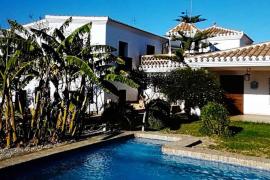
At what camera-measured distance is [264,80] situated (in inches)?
907

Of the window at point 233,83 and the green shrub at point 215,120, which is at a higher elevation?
the window at point 233,83

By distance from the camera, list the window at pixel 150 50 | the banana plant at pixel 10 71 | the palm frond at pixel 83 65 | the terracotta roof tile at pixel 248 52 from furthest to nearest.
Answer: the window at pixel 150 50 < the terracotta roof tile at pixel 248 52 < the palm frond at pixel 83 65 < the banana plant at pixel 10 71

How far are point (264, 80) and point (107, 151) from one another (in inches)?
561

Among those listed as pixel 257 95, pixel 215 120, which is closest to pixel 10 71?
pixel 215 120

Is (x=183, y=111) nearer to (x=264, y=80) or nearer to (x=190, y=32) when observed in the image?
(x=264, y=80)

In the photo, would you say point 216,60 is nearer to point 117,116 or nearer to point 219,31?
point 117,116

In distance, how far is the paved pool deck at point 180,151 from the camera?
1045 centimetres

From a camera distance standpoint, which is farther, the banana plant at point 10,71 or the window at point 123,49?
the window at point 123,49

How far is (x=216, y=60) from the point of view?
2056 cm

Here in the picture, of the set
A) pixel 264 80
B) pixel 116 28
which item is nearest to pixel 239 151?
A: pixel 264 80

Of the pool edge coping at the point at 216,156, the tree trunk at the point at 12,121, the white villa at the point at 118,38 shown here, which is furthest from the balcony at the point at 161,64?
the tree trunk at the point at 12,121

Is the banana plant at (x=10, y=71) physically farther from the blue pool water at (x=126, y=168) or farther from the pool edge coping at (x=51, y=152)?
the blue pool water at (x=126, y=168)

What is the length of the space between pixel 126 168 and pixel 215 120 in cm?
522

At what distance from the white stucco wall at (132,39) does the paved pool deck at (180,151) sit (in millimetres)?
10630
